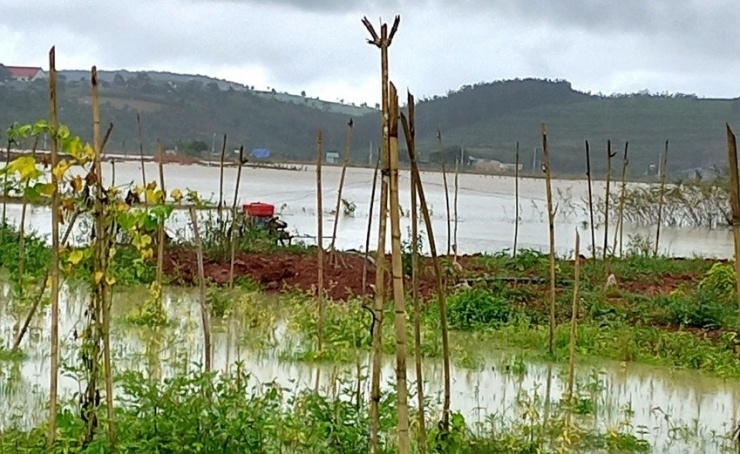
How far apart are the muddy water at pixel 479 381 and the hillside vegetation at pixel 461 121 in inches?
1441

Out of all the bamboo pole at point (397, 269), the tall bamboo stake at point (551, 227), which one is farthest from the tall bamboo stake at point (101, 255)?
the tall bamboo stake at point (551, 227)

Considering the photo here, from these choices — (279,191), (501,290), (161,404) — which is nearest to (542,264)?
(501,290)

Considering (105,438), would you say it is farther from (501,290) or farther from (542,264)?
(542,264)

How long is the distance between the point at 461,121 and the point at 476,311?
162 feet

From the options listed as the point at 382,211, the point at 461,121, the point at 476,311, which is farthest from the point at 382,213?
the point at 461,121

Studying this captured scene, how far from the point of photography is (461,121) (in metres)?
58.4

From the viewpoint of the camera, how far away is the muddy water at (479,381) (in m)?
6.14

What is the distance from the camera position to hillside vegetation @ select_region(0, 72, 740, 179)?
50.5 m

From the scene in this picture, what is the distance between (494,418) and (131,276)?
5.98 m

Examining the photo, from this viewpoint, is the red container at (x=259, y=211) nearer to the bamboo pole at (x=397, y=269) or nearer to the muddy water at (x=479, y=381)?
the muddy water at (x=479, y=381)

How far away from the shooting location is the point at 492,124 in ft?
193

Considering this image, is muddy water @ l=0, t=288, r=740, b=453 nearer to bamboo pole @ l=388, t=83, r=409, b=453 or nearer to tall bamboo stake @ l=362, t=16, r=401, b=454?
tall bamboo stake @ l=362, t=16, r=401, b=454

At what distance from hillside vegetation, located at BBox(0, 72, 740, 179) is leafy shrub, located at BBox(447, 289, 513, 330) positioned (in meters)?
35.1

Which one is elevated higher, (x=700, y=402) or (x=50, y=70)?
Result: (x=50, y=70)
